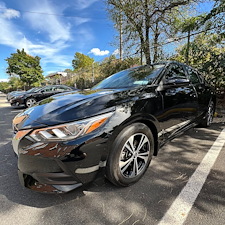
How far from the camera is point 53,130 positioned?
149cm

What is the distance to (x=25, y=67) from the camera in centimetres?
3259

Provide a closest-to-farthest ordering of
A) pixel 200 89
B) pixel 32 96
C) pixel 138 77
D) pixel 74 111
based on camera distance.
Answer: pixel 74 111 < pixel 138 77 < pixel 200 89 < pixel 32 96

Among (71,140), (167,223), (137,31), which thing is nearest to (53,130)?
(71,140)

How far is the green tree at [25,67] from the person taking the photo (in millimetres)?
31688

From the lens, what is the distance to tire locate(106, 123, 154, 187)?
169cm

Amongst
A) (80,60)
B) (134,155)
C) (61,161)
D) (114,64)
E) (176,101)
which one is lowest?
(134,155)

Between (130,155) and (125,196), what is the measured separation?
0.44 meters

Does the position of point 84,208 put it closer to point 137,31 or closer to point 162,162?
point 162,162

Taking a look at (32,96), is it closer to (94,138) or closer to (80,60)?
(94,138)

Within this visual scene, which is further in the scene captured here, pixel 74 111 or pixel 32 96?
pixel 32 96

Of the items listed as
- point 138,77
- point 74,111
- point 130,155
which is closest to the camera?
point 74,111

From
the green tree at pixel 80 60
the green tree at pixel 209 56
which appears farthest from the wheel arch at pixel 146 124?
the green tree at pixel 80 60

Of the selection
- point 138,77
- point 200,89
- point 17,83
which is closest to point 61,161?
point 138,77

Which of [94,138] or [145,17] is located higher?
[145,17]
